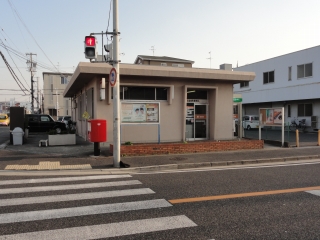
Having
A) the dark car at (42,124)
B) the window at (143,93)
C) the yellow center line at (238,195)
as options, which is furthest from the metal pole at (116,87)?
Answer: the dark car at (42,124)

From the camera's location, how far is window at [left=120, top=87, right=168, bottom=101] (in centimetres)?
1490

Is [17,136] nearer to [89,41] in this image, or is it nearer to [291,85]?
[89,41]

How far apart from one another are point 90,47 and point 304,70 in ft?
83.5

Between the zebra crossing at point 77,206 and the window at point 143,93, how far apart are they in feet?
23.4

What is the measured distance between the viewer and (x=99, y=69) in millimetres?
13430

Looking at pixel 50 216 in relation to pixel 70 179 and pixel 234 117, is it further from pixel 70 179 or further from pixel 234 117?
pixel 234 117

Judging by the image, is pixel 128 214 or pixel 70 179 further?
pixel 70 179

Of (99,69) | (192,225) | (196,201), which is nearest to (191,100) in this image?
(99,69)

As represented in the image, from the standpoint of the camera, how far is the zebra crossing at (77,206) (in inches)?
174

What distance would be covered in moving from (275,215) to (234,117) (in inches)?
512

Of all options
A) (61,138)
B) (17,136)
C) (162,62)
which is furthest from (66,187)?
(162,62)

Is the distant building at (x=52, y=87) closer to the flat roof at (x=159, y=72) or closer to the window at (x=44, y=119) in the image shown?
the window at (x=44, y=119)

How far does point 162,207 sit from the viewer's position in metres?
5.62

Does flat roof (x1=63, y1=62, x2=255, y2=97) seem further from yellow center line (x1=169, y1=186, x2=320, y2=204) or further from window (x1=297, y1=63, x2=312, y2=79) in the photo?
window (x1=297, y1=63, x2=312, y2=79)
